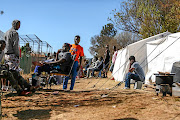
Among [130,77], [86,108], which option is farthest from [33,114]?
[130,77]

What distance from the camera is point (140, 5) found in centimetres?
1609

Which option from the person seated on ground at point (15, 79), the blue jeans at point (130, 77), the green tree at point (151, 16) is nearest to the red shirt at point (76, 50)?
the blue jeans at point (130, 77)

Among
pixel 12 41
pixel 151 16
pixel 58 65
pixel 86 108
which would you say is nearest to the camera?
pixel 86 108

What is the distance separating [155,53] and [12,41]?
539cm

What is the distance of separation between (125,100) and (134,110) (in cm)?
76

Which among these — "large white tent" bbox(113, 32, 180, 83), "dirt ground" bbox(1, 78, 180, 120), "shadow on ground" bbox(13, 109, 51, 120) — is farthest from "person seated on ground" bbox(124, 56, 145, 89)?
"shadow on ground" bbox(13, 109, 51, 120)

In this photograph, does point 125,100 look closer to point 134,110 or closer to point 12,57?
point 134,110

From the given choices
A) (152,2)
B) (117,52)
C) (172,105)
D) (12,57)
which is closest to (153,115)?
(172,105)

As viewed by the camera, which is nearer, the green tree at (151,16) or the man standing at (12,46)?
the man standing at (12,46)

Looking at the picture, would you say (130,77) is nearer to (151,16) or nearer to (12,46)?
(12,46)

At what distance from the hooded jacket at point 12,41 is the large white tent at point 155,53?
11.5 ft

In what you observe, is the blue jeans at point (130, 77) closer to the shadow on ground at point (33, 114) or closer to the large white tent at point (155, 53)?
the large white tent at point (155, 53)

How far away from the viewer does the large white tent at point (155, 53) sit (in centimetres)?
658

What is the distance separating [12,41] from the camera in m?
4.31
